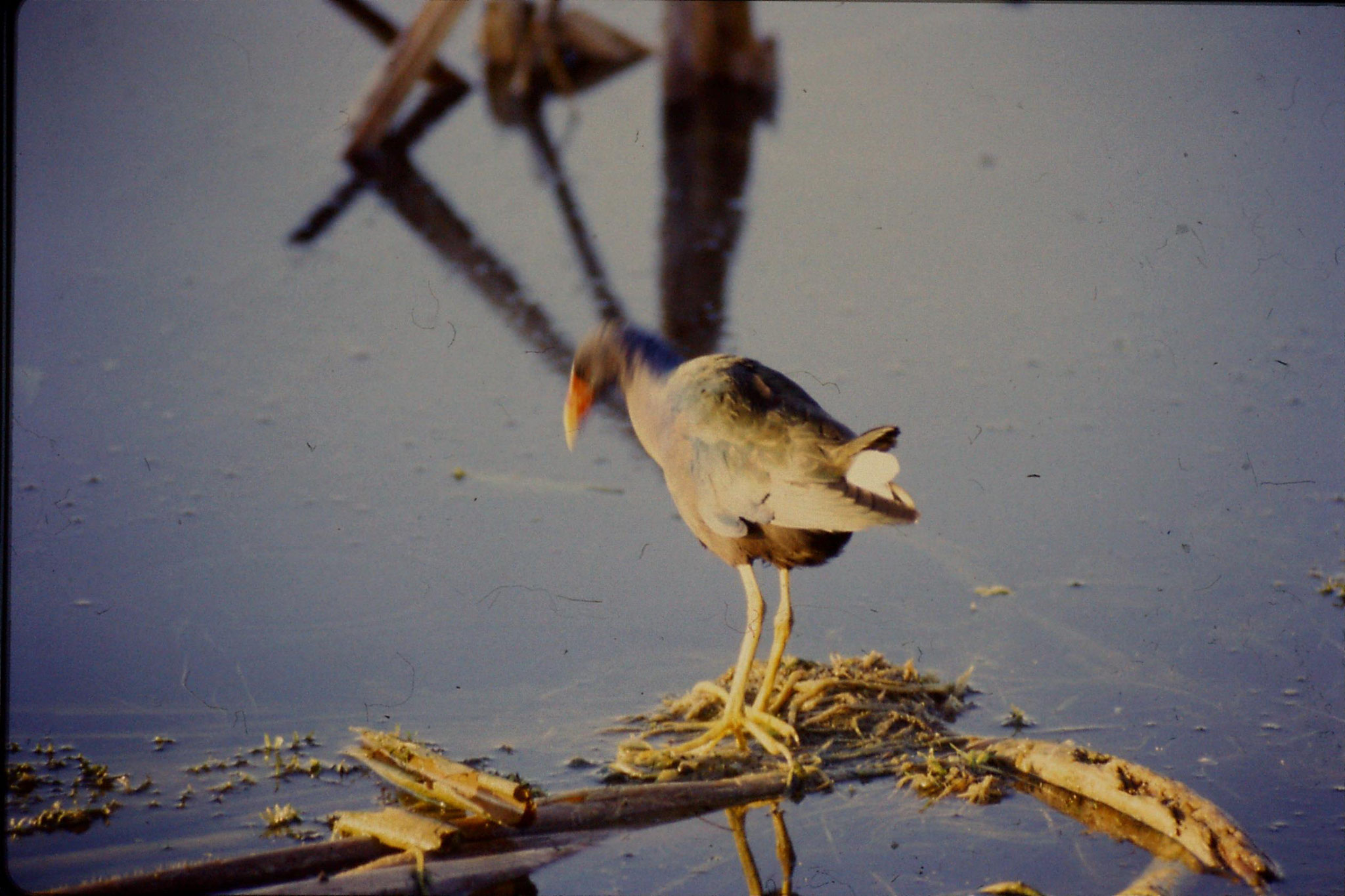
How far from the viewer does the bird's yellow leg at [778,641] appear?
355cm

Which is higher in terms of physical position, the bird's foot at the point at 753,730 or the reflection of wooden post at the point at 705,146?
the reflection of wooden post at the point at 705,146

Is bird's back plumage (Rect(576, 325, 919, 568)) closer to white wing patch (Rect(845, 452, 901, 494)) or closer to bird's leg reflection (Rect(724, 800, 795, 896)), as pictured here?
white wing patch (Rect(845, 452, 901, 494))

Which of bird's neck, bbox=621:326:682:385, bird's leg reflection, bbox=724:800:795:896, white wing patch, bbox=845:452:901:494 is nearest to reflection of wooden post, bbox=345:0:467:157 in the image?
bird's neck, bbox=621:326:682:385

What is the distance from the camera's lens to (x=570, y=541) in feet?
15.0

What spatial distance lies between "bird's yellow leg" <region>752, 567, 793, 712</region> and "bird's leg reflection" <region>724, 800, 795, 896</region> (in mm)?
369

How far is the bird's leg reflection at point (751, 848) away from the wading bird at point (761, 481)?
0.66ft

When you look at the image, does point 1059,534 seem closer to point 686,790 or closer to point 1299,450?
point 1299,450

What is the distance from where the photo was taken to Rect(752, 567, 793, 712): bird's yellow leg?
3547 mm

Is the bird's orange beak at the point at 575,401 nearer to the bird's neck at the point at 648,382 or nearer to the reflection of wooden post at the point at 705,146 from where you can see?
the bird's neck at the point at 648,382

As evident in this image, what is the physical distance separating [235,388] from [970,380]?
3032mm

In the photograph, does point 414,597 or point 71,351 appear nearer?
point 414,597

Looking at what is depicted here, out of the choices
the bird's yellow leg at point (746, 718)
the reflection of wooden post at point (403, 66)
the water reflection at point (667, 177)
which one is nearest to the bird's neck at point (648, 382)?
the bird's yellow leg at point (746, 718)

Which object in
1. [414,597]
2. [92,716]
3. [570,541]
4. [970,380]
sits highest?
[970,380]

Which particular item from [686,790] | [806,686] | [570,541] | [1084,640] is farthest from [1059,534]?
[686,790]
